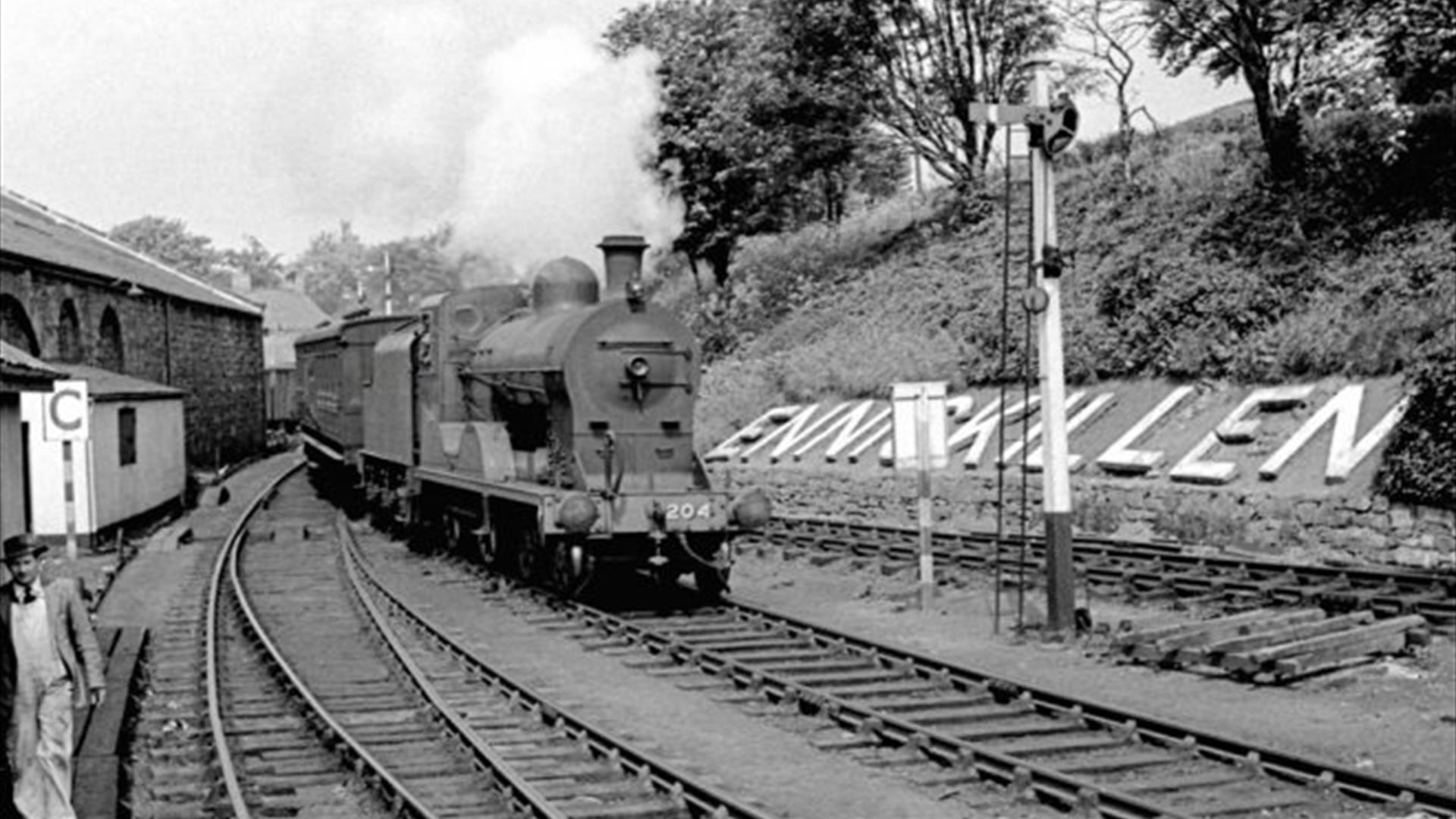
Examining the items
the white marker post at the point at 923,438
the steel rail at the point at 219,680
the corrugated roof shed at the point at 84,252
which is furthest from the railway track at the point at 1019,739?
the corrugated roof shed at the point at 84,252

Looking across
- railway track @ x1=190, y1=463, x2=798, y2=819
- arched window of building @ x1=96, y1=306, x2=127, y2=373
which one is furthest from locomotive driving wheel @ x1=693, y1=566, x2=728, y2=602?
arched window of building @ x1=96, y1=306, x2=127, y2=373

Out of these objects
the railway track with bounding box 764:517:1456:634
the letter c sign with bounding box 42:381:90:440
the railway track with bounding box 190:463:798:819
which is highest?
the letter c sign with bounding box 42:381:90:440

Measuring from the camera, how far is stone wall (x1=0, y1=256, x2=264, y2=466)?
28.8 m

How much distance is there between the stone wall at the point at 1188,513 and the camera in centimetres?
1552

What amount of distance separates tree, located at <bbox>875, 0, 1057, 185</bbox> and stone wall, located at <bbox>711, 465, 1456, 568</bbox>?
1279cm

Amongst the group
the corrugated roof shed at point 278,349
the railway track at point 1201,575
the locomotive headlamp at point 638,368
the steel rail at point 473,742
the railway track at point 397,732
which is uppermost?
the corrugated roof shed at point 278,349

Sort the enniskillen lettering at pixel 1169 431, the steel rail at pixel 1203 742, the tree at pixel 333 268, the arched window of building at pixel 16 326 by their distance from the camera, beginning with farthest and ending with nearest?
the tree at pixel 333 268 < the arched window of building at pixel 16 326 < the enniskillen lettering at pixel 1169 431 < the steel rail at pixel 1203 742

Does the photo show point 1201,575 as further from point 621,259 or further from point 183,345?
point 183,345

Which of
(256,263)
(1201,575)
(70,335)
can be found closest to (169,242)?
(256,263)

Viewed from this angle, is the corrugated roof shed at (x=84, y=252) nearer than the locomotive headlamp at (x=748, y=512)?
No

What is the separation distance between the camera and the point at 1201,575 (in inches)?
595

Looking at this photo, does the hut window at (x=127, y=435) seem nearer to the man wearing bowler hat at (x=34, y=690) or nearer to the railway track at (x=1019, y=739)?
the railway track at (x=1019, y=739)

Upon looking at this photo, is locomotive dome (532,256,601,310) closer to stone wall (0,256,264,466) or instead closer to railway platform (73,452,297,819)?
railway platform (73,452,297,819)

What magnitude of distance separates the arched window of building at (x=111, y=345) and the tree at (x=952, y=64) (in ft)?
58.7
